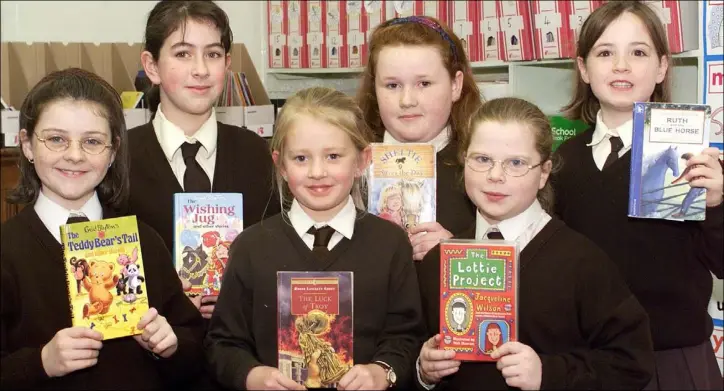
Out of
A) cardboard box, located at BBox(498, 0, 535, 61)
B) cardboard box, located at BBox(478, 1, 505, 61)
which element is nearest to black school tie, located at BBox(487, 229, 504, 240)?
cardboard box, located at BBox(498, 0, 535, 61)

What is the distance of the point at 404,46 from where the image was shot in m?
2.38

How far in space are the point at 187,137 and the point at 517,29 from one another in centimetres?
269

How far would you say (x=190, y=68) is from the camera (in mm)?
2402

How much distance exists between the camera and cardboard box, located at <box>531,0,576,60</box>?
4324 mm

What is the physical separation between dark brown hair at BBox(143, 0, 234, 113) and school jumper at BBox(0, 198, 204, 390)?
1.95ft

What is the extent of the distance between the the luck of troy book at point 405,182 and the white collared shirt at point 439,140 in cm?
14

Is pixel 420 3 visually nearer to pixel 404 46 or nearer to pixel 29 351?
pixel 404 46

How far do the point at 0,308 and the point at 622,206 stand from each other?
157 cm

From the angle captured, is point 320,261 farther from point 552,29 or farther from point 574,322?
point 552,29

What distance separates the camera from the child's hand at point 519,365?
186 cm

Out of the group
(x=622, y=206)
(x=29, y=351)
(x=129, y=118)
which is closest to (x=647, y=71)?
(x=622, y=206)

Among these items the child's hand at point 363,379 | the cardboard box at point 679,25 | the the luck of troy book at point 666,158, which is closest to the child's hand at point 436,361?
the child's hand at point 363,379

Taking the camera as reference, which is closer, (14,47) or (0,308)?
(0,308)

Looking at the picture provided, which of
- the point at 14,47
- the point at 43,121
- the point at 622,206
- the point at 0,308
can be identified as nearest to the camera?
the point at 0,308
